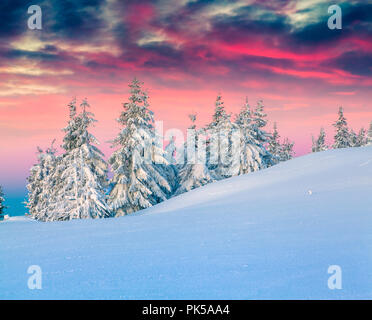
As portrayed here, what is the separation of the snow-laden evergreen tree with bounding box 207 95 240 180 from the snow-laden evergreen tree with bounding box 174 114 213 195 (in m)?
1.65

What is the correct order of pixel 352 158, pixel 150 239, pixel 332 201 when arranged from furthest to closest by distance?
pixel 352 158 < pixel 332 201 < pixel 150 239

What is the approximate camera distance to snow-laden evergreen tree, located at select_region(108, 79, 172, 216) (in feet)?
85.3

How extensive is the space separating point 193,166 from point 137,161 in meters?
8.56

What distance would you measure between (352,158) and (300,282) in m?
14.5

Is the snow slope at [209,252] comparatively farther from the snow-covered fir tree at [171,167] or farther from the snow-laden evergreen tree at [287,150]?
the snow-laden evergreen tree at [287,150]

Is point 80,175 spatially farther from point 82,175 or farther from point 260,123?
point 260,123

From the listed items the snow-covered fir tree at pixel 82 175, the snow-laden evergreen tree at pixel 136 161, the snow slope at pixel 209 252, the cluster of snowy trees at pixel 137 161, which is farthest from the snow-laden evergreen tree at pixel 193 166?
the snow slope at pixel 209 252

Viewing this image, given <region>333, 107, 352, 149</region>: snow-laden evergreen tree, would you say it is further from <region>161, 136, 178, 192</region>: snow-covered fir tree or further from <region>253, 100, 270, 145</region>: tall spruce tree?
<region>161, 136, 178, 192</region>: snow-covered fir tree

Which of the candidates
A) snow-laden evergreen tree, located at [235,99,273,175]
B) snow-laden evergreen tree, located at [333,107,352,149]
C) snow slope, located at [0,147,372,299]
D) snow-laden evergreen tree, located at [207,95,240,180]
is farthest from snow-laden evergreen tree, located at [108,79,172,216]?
snow-laden evergreen tree, located at [333,107,352,149]

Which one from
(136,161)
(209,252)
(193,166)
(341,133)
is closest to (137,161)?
(136,161)
